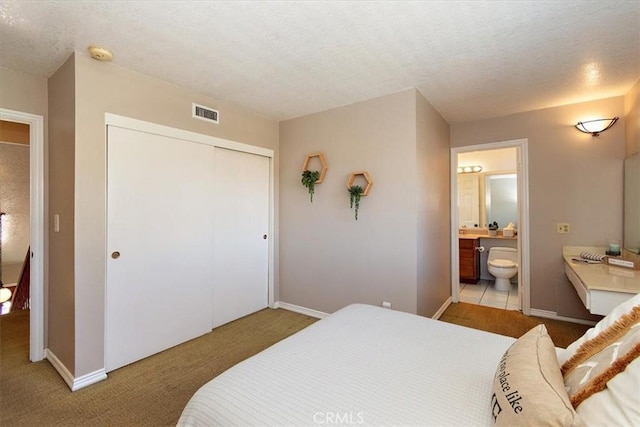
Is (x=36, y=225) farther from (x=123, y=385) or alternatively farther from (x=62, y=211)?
(x=123, y=385)

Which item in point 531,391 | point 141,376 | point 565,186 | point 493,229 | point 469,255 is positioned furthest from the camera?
point 493,229

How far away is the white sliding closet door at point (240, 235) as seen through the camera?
123 inches

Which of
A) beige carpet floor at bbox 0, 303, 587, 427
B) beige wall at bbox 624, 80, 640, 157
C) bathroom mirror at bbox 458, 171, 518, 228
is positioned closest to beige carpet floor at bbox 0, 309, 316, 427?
beige carpet floor at bbox 0, 303, 587, 427

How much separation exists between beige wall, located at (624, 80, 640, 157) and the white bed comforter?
262 centimetres

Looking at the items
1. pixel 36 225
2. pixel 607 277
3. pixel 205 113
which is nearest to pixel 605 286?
pixel 607 277

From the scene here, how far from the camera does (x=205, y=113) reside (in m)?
2.90

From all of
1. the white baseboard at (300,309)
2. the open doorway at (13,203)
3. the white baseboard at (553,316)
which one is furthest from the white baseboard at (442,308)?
the open doorway at (13,203)

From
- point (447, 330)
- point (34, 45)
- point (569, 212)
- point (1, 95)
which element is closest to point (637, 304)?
point (447, 330)

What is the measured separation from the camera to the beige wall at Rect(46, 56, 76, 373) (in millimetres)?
2113

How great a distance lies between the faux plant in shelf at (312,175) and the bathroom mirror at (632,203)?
2.91 meters

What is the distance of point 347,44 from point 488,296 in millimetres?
3927

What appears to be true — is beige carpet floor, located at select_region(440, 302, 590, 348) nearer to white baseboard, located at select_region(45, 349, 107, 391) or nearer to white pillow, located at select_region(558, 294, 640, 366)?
white pillow, located at select_region(558, 294, 640, 366)

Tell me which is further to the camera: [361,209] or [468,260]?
[468,260]

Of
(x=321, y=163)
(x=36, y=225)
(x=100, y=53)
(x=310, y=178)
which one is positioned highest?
(x=100, y=53)
